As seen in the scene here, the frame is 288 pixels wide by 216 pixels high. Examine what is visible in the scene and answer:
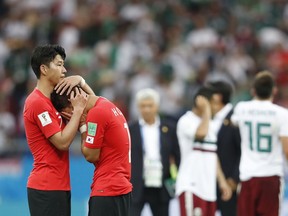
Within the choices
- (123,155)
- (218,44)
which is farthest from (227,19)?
(123,155)

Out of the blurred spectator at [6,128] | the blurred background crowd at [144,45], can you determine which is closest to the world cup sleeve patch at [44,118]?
the blurred background crowd at [144,45]

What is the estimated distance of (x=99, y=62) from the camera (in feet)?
60.2

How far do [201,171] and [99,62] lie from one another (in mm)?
8073

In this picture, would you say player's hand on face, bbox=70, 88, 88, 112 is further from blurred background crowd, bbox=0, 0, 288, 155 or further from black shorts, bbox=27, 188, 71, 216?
blurred background crowd, bbox=0, 0, 288, 155

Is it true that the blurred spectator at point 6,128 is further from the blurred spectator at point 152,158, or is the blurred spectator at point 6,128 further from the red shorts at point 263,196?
the red shorts at point 263,196

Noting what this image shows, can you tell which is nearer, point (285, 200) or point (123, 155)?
point (123, 155)

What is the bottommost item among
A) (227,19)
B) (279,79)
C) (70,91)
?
(70,91)

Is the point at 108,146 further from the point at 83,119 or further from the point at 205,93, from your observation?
the point at 205,93

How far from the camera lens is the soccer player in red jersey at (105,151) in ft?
26.1

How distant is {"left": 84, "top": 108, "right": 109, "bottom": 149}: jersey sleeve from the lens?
7.93 metres

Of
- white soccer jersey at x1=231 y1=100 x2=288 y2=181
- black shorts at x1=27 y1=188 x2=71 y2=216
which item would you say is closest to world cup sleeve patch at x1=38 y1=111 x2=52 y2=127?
black shorts at x1=27 y1=188 x2=71 y2=216

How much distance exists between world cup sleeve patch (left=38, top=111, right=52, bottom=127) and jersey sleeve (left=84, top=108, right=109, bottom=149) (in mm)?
343

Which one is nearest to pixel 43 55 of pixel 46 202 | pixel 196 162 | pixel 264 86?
pixel 46 202

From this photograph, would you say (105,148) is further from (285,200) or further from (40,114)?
→ (285,200)
